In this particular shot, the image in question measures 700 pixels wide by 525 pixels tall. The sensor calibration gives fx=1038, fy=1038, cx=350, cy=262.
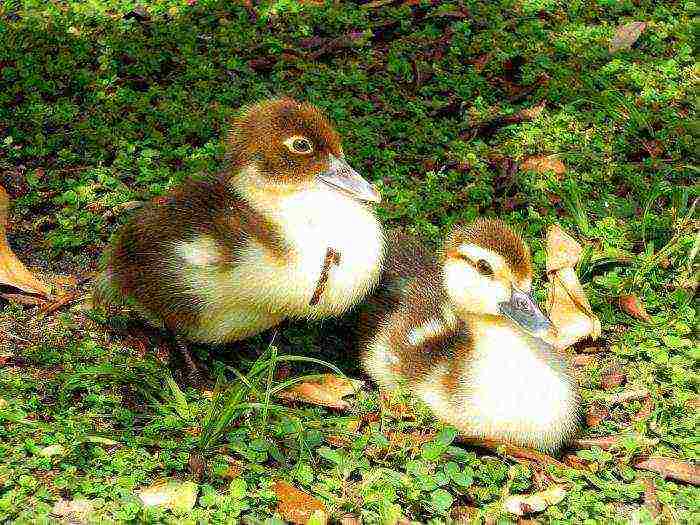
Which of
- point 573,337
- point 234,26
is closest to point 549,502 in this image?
point 573,337

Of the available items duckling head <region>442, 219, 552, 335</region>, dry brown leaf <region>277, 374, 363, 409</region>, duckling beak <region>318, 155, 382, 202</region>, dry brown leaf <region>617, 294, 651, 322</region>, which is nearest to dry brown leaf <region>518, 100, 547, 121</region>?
dry brown leaf <region>617, 294, 651, 322</region>

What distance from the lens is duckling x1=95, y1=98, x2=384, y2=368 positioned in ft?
14.1

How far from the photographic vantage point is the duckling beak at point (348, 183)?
14.6 feet

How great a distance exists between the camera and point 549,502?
3992 mm

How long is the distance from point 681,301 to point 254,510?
100 inches

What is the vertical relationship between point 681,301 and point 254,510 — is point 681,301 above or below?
below

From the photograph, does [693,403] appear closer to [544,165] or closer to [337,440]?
[337,440]

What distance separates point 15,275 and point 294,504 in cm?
197

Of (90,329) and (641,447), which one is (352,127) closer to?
(90,329)

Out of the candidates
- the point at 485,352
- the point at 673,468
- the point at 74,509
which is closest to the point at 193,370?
the point at 74,509

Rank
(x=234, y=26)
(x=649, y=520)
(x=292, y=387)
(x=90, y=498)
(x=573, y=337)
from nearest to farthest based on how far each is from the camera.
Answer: (x=90, y=498) < (x=649, y=520) < (x=292, y=387) < (x=573, y=337) < (x=234, y=26)

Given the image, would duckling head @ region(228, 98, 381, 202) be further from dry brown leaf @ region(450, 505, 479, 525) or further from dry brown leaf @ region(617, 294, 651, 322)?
dry brown leaf @ region(617, 294, 651, 322)

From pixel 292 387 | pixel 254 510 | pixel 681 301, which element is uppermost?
pixel 254 510

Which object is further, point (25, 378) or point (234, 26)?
point (234, 26)
